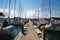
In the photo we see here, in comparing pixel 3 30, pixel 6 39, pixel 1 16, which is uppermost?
pixel 1 16

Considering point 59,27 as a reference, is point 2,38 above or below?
below

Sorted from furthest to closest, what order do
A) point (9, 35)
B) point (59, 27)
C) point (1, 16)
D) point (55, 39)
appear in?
point (1, 16) < point (9, 35) < point (59, 27) < point (55, 39)

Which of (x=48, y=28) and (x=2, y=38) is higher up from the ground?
(x=48, y=28)

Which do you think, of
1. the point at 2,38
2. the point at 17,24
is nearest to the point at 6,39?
the point at 2,38

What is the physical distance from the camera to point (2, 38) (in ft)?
41.0

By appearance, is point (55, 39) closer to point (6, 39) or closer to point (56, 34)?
point (56, 34)

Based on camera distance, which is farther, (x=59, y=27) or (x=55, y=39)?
(x=59, y=27)

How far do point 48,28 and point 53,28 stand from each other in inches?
19.3

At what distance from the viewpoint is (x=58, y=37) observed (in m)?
12.2

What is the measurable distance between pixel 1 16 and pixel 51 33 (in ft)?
41.0

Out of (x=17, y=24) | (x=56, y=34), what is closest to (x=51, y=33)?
(x=56, y=34)

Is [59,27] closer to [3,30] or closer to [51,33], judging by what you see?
[51,33]

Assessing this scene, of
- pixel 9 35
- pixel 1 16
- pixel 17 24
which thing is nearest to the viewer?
pixel 9 35

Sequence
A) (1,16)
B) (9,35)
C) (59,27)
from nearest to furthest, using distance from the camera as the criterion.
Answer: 1. (59,27)
2. (9,35)
3. (1,16)
